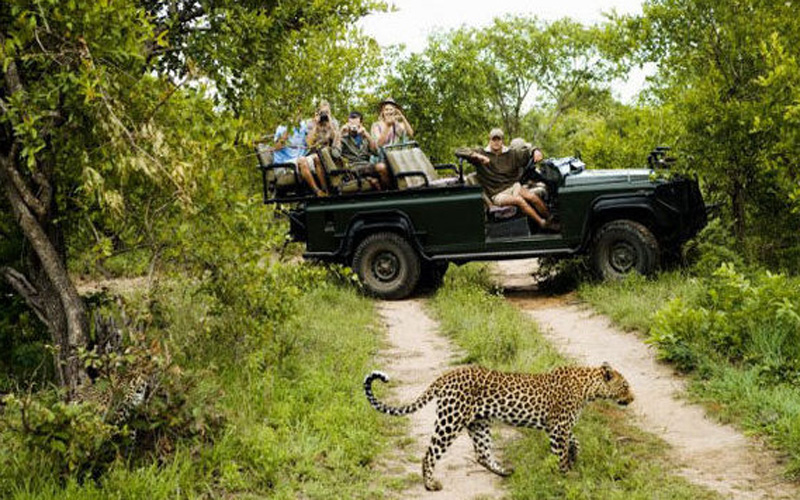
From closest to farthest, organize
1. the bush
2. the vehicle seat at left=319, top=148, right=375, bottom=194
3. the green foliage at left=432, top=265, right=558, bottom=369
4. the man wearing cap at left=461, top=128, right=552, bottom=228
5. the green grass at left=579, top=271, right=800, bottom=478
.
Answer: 1. the green grass at left=579, top=271, right=800, bottom=478
2. the bush
3. the green foliage at left=432, top=265, right=558, bottom=369
4. the man wearing cap at left=461, top=128, right=552, bottom=228
5. the vehicle seat at left=319, top=148, right=375, bottom=194

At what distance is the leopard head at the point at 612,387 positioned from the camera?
20.8 ft

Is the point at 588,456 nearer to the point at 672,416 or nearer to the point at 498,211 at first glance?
the point at 672,416

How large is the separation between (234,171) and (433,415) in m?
2.42

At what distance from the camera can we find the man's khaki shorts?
1280cm

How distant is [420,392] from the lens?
8352mm

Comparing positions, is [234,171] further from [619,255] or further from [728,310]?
[619,255]

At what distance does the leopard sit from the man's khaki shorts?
6660mm

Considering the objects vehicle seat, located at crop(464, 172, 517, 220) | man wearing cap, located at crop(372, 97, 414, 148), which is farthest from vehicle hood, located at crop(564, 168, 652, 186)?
man wearing cap, located at crop(372, 97, 414, 148)

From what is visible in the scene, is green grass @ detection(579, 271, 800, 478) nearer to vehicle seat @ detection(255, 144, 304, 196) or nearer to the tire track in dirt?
the tire track in dirt

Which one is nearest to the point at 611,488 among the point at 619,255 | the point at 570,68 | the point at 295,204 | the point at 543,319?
the point at 543,319

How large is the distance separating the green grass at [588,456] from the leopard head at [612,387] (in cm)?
34

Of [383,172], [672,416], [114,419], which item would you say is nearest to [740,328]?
[672,416]

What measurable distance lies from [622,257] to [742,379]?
4.80 meters

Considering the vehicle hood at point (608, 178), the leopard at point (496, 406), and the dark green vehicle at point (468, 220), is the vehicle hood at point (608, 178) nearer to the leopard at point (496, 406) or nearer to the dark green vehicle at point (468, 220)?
the dark green vehicle at point (468, 220)
